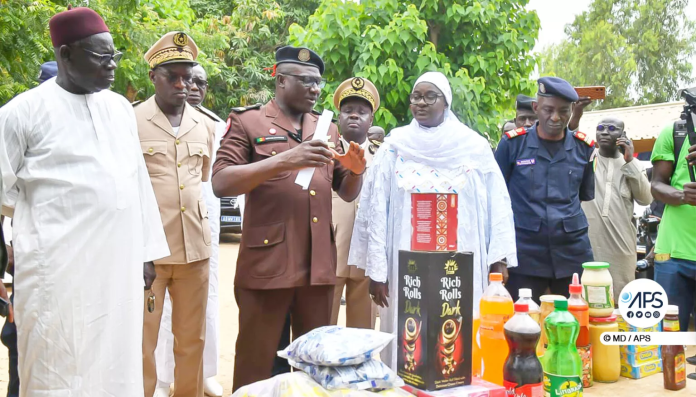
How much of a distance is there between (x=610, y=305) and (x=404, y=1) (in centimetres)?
812

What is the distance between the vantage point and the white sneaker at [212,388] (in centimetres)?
452

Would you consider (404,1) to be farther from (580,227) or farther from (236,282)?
(236,282)

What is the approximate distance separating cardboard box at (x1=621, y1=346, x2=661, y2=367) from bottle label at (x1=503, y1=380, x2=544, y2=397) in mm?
779

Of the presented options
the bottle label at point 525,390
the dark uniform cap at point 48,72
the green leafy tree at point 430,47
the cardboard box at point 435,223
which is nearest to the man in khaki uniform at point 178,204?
the dark uniform cap at point 48,72

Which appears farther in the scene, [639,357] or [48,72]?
[48,72]

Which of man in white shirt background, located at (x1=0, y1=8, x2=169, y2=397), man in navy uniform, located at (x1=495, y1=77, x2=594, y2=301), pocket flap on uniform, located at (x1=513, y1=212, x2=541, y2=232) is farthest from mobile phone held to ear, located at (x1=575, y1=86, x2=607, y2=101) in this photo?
man in white shirt background, located at (x1=0, y1=8, x2=169, y2=397)

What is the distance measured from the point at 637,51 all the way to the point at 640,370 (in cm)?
3313

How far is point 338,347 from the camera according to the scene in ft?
6.80

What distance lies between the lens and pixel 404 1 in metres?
9.99

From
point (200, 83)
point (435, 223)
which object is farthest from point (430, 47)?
point (435, 223)

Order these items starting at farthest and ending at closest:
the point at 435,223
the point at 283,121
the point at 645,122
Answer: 1. the point at 645,122
2. the point at 283,121
3. the point at 435,223

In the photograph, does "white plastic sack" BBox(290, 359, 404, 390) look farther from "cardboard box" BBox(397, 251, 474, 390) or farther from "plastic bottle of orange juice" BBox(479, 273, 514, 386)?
"plastic bottle of orange juice" BBox(479, 273, 514, 386)

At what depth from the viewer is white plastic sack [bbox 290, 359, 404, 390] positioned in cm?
204

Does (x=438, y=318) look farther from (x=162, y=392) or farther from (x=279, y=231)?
(x=162, y=392)
